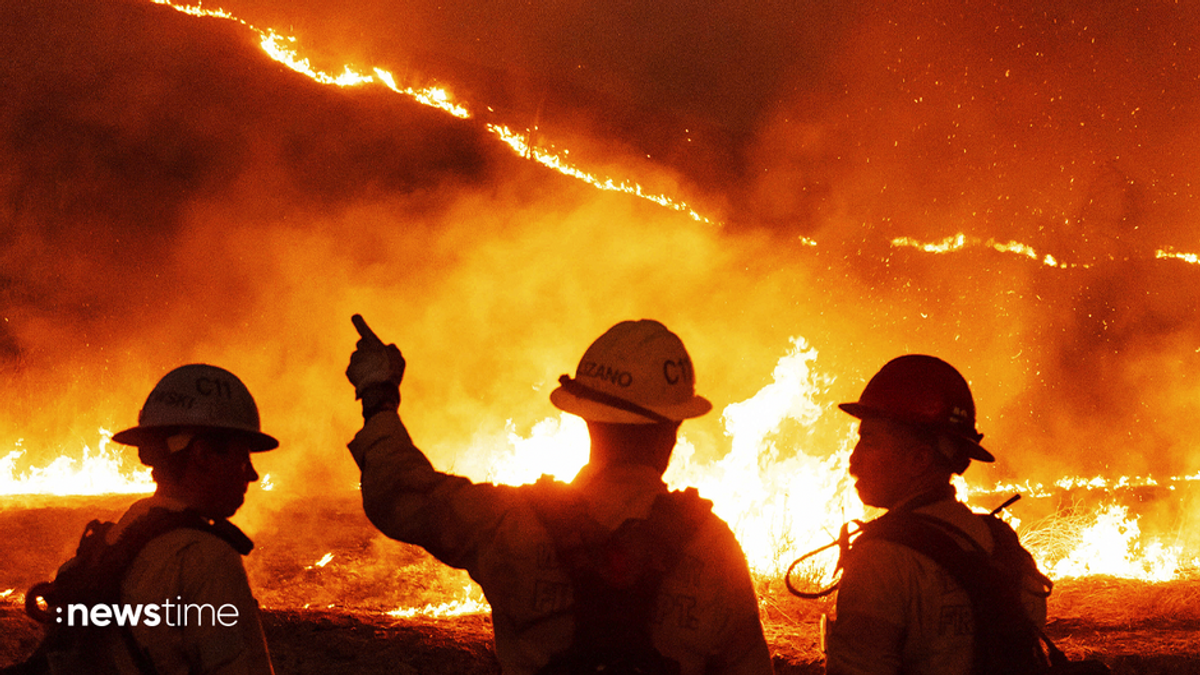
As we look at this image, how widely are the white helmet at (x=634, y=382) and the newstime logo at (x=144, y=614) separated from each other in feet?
3.26

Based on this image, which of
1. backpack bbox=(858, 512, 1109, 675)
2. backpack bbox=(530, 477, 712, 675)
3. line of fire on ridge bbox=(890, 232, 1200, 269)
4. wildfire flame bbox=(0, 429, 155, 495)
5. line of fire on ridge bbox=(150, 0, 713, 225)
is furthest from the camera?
line of fire on ridge bbox=(890, 232, 1200, 269)

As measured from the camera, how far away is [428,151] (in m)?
26.1

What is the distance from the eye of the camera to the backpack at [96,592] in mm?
2105

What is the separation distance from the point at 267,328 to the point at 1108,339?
31953 mm

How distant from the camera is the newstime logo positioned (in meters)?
2.10

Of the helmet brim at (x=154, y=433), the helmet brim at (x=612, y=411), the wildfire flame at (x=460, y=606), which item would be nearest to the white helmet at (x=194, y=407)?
the helmet brim at (x=154, y=433)

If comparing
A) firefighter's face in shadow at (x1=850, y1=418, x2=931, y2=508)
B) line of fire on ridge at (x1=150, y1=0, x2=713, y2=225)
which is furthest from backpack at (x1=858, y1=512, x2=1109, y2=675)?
line of fire on ridge at (x1=150, y1=0, x2=713, y2=225)

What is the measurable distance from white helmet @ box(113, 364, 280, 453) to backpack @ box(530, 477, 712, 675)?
100 cm

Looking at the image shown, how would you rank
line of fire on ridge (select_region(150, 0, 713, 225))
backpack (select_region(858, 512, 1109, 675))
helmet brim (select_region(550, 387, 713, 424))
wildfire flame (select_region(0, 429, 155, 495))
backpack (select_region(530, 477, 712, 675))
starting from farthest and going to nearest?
line of fire on ridge (select_region(150, 0, 713, 225)), wildfire flame (select_region(0, 429, 155, 495)), backpack (select_region(858, 512, 1109, 675)), helmet brim (select_region(550, 387, 713, 424)), backpack (select_region(530, 477, 712, 675))

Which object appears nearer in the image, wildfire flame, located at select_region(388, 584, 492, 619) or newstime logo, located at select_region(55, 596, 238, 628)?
newstime logo, located at select_region(55, 596, 238, 628)

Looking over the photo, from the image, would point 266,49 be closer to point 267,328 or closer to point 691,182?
point 267,328

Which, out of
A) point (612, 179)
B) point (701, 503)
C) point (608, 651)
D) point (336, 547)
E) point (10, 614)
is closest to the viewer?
point (608, 651)

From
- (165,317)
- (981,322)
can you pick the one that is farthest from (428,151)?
(981,322)

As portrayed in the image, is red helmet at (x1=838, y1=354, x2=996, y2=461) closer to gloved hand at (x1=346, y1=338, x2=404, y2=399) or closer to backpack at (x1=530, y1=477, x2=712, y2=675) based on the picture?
backpack at (x1=530, y1=477, x2=712, y2=675)
